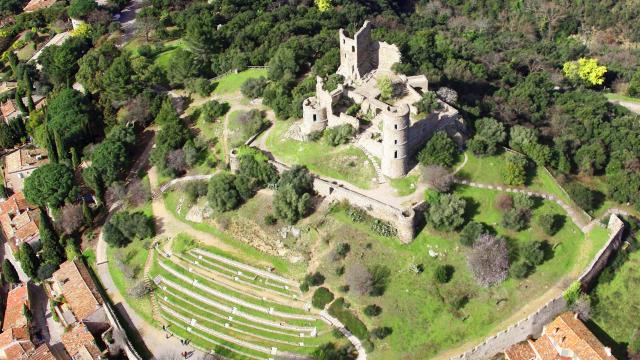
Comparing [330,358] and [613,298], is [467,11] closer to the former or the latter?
[613,298]

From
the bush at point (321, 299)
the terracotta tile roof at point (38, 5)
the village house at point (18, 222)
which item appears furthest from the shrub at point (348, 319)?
the terracotta tile roof at point (38, 5)

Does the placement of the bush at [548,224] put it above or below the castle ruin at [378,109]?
below

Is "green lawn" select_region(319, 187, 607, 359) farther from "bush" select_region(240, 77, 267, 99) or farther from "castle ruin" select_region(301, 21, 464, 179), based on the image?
"bush" select_region(240, 77, 267, 99)

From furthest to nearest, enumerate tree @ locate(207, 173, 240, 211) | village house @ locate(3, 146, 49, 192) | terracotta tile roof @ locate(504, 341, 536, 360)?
1. village house @ locate(3, 146, 49, 192)
2. tree @ locate(207, 173, 240, 211)
3. terracotta tile roof @ locate(504, 341, 536, 360)

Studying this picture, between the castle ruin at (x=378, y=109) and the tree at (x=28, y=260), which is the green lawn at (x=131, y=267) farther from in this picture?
the castle ruin at (x=378, y=109)

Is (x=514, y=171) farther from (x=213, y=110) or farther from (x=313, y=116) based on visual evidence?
(x=213, y=110)

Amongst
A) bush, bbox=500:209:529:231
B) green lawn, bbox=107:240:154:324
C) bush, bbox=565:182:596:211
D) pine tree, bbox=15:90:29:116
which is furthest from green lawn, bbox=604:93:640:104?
pine tree, bbox=15:90:29:116
